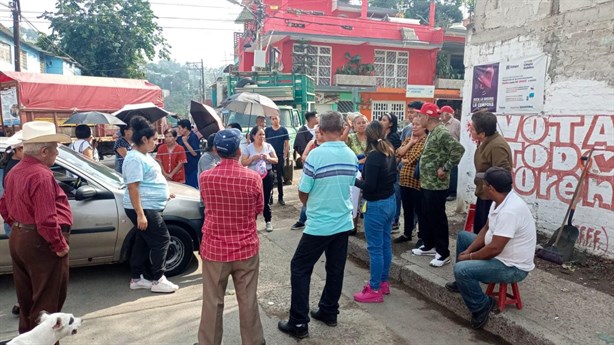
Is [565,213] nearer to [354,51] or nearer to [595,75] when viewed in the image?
[595,75]

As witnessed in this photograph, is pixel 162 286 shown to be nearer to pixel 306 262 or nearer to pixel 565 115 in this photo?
pixel 306 262

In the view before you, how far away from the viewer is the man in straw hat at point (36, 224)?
2.97 meters

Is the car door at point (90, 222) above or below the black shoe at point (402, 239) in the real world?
above

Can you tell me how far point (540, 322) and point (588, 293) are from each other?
3.11 ft

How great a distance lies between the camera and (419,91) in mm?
24469

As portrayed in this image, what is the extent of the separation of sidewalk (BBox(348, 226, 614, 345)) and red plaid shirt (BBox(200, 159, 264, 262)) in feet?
7.02

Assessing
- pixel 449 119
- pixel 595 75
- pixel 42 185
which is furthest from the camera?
pixel 449 119

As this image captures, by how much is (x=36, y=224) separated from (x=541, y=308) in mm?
4026

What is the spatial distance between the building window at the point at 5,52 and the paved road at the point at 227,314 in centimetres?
2343

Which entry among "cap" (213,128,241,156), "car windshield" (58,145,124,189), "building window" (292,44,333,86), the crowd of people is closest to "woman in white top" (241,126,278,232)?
"car windshield" (58,145,124,189)

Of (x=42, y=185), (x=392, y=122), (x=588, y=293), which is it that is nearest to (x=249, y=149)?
(x=392, y=122)

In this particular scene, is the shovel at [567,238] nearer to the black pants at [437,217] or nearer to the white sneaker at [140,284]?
the black pants at [437,217]

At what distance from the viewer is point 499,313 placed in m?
3.62

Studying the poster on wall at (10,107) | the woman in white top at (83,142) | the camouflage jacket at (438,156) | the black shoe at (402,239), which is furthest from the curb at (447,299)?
the poster on wall at (10,107)
